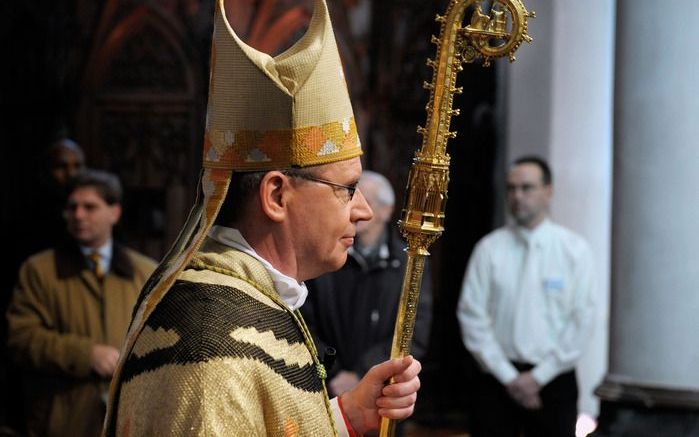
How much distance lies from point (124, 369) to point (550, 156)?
19.4ft

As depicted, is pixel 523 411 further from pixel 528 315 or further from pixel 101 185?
pixel 101 185

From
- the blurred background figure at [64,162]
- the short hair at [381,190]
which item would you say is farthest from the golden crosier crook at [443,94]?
the blurred background figure at [64,162]

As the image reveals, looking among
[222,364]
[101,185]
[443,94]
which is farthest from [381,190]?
[222,364]

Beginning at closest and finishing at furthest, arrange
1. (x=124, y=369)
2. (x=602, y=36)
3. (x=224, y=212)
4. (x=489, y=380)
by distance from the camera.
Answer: (x=124, y=369)
(x=224, y=212)
(x=489, y=380)
(x=602, y=36)

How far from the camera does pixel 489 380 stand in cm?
600

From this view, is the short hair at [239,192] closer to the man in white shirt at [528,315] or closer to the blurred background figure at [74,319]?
the blurred background figure at [74,319]

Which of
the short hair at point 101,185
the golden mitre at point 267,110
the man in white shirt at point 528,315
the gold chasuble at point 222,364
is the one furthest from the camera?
the man in white shirt at point 528,315

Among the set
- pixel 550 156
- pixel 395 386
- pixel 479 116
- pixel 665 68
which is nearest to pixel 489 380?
pixel 665 68

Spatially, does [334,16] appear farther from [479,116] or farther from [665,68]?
[665,68]

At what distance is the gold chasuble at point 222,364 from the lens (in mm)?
2098

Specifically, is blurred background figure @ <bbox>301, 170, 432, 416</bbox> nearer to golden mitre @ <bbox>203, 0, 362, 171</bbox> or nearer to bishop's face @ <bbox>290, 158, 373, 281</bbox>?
bishop's face @ <bbox>290, 158, 373, 281</bbox>

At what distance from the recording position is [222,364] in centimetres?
213

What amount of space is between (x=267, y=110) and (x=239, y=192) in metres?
0.16

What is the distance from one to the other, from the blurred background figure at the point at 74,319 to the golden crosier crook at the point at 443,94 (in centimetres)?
277
